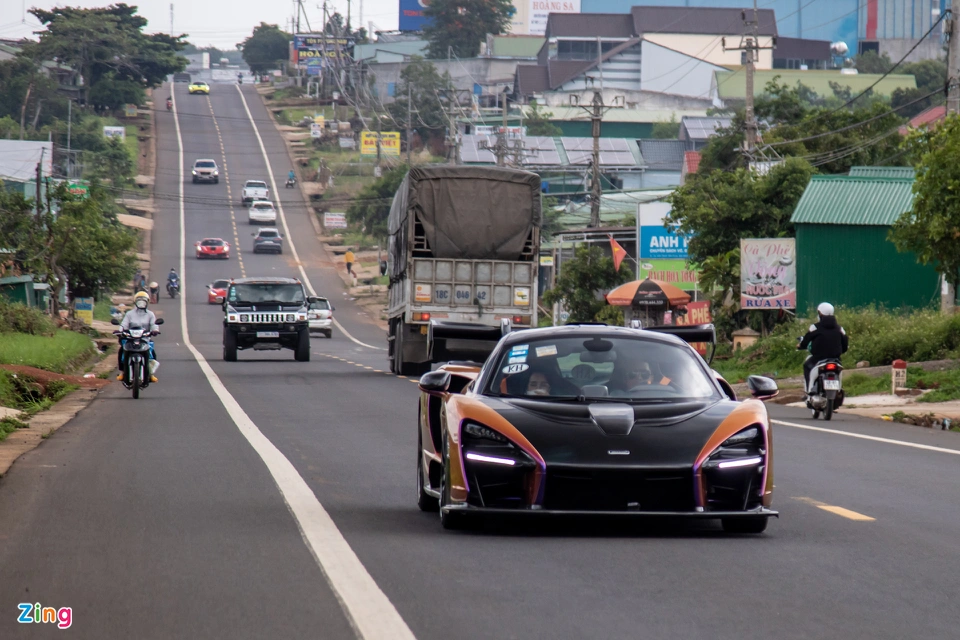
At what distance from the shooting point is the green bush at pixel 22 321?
40219 mm

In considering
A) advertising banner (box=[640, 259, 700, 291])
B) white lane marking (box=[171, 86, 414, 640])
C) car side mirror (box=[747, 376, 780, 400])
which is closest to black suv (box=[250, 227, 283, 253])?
advertising banner (box=[640, 259, 700, 291])

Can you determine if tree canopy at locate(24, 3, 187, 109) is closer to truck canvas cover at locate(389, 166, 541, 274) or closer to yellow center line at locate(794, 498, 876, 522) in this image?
truck canvas cover at locate(389, 166, 541, 274)

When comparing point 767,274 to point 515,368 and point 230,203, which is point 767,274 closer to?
point 515,368

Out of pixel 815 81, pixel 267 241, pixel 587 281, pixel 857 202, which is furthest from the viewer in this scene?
pixel 815 81

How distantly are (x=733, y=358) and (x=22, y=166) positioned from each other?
6728cm

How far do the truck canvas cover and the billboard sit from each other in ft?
432

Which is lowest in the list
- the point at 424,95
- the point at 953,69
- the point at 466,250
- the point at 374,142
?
the point at 466,250

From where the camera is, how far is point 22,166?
305 feet

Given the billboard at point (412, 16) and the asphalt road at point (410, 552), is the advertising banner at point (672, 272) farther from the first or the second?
the billboard at point (412, 16)

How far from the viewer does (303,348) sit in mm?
36344

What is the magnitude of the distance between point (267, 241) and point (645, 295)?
1834 inches

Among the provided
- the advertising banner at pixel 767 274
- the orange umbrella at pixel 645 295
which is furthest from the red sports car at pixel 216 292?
the advertising banner at pixel 767 274

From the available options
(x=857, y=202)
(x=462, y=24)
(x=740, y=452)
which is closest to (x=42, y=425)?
(x=740, y=452)

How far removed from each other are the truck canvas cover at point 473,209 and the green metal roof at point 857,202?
11.4 meters
